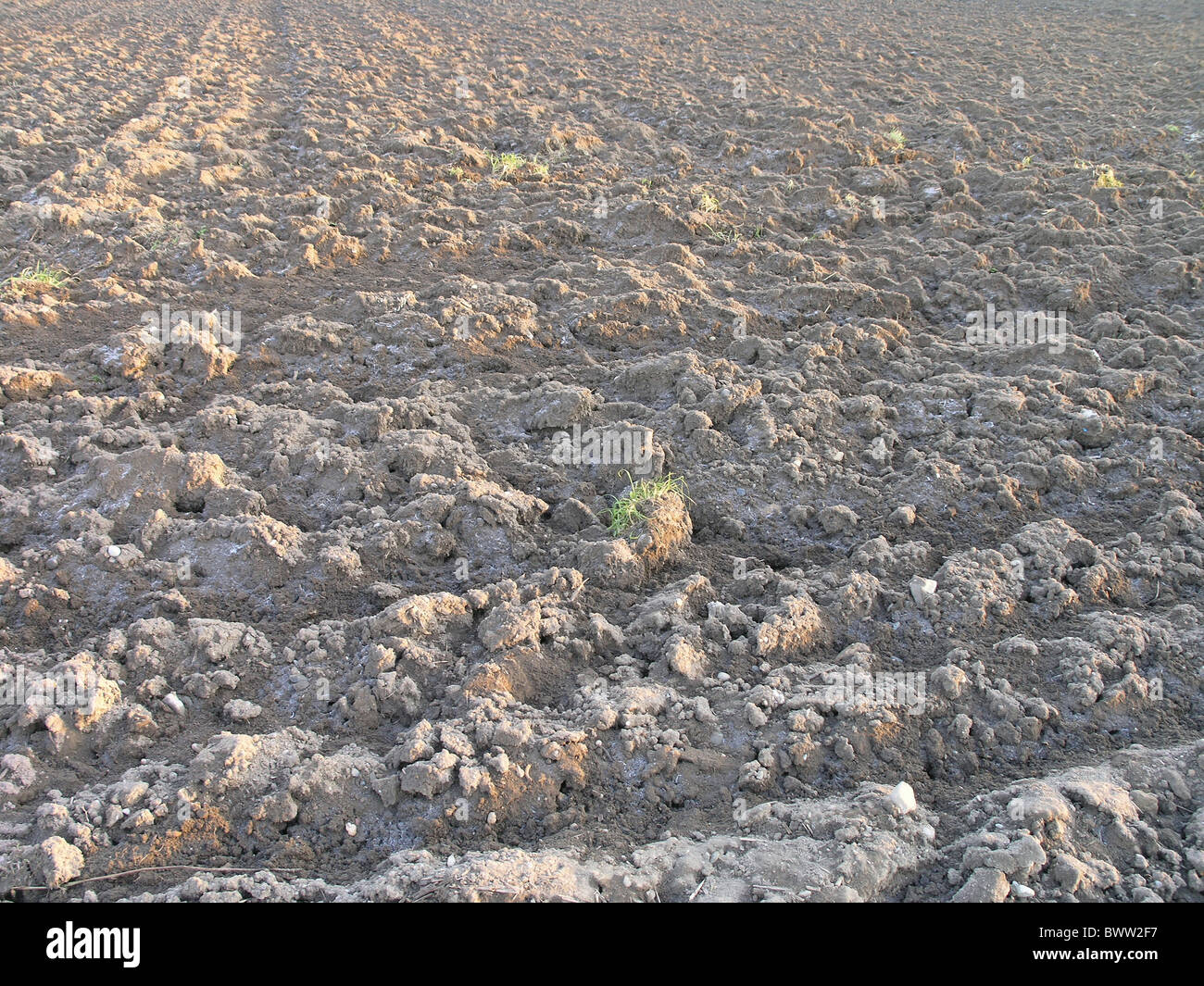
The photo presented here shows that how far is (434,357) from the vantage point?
457cm

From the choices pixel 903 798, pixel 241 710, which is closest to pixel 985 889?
pixel 903 798

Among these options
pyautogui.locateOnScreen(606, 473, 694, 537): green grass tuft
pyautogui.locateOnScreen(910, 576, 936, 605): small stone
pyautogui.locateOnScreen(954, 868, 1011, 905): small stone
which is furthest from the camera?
pyautogui.locateOnScreen(606, 473, 694, 537): green grass tuft

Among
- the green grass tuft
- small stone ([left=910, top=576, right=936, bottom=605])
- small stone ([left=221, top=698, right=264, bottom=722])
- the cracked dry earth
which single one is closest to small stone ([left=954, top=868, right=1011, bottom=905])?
the cracked dry earth

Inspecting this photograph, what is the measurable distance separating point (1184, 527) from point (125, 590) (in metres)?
4.37

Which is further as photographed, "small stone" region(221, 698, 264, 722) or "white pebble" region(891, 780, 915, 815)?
"small stone" region(221, 698, 264, 722)

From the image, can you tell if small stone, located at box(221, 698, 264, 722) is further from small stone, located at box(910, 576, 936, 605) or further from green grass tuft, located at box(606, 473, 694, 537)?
small stone, located at box(910, 576, 936, 605)

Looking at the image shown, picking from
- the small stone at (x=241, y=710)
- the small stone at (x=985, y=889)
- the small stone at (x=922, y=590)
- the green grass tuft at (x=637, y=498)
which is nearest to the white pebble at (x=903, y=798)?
the small stone at (x=985, y=889)

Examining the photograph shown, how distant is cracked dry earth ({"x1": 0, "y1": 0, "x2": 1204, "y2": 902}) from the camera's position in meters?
2.29

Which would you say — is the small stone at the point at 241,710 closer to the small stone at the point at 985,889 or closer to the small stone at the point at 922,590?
the small stone at the point at 985,889

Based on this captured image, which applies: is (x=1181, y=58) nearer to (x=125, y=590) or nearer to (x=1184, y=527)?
(x=1184, y=527)

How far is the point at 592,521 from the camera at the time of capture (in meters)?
3.53

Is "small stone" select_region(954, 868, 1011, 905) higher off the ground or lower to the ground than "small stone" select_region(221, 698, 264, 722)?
lower

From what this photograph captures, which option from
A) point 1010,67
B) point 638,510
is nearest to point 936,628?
point 638,510

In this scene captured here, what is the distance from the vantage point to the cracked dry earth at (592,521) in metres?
2.29
